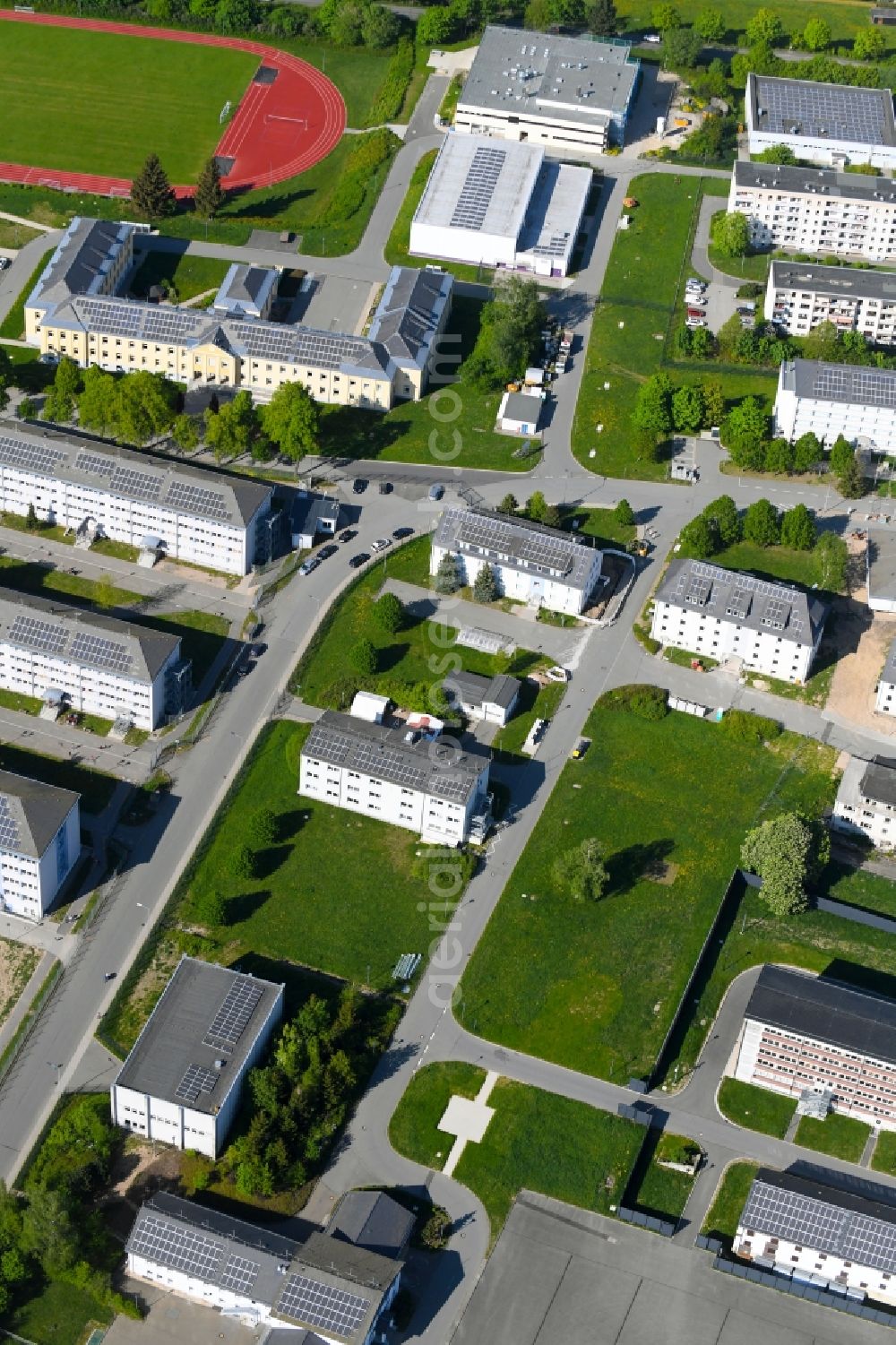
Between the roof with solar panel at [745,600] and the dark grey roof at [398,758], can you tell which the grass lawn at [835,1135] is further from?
the roof with solar panel at [745,600]

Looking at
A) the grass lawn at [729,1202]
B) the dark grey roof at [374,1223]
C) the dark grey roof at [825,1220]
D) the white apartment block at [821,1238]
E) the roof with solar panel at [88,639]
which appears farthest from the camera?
the roof with solar panel at [88,639]

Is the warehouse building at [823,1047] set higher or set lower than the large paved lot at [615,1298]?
higher

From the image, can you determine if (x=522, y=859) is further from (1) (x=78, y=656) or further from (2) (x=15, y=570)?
(2) (x=15, y=570)

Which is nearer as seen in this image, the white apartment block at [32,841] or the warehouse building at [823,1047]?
the warehouse building at [823,1047]

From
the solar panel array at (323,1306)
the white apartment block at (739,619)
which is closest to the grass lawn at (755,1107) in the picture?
the solar panel array at (323,1306)

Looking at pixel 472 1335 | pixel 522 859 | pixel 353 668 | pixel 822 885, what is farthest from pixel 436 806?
pixel 472 1335

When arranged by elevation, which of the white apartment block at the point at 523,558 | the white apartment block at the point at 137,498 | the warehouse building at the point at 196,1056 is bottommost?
the warehouse building at the point at 196,1056

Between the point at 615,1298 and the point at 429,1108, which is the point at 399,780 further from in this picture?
the point at 615,1298
